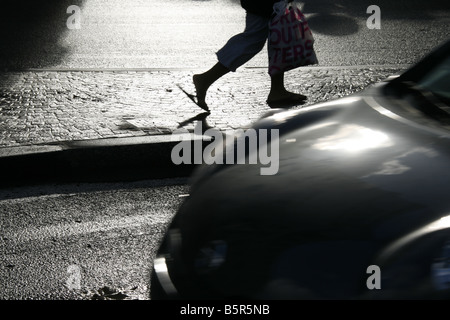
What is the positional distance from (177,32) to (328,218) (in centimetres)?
743

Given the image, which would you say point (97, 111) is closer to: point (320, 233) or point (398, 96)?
point (398, 96)

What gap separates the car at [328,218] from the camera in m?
2.36

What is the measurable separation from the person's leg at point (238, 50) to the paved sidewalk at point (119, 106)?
0.21m

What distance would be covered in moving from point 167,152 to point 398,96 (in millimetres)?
2413

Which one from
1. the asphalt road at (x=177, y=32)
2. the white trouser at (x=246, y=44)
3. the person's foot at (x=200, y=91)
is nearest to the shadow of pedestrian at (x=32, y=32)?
the asphalt road at (x=177, y=32)

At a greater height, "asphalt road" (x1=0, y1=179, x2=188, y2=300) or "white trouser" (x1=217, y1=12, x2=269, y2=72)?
"white trouser" (x1=217, y1=12, x2=269, y2=72)

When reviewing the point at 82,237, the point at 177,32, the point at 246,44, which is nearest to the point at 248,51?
the point at 246,44

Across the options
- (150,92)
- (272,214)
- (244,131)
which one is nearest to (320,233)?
(272,214)

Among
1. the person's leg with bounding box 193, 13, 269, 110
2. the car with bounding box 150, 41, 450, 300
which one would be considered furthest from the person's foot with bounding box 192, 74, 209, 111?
the car with bounding box 150, 41, 450, 300

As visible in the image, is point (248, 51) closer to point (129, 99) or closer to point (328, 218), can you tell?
point (129, 99)

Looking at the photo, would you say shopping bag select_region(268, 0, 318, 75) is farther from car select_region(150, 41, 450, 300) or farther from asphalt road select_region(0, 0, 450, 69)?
car select_region(150, 41, 450, 300)

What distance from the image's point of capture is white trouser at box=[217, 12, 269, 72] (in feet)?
22.3

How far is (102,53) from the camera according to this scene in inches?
344

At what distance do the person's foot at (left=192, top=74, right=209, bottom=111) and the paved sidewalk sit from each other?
9 centimetres
